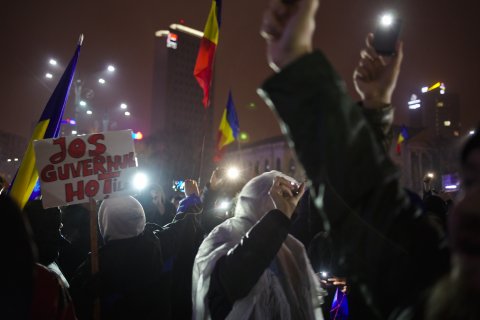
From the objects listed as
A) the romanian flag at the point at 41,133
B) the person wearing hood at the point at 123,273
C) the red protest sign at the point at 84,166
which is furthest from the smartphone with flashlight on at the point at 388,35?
the romanian flag at the point at 41,133

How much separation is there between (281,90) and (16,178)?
3.21 m

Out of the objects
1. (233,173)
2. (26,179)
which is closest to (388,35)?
(26,179)

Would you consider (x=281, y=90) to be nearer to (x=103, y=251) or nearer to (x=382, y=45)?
(x=382, y=45)

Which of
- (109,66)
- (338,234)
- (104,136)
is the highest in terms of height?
(109,66)

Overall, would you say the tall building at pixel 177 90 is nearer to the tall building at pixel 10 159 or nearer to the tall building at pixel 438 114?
the tall building at pixel 438 114

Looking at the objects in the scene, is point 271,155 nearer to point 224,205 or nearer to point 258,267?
point 224,205

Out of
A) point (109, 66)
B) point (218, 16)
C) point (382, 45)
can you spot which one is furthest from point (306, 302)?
point (109, 66)

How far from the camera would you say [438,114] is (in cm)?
6881

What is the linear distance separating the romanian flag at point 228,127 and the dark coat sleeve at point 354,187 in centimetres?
955

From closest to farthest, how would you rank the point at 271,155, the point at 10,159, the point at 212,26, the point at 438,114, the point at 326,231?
1. the point at 326,231
2. the point at 212,26
3. the point at 10,159
4. the point at 271,155
5. the point at 438,114

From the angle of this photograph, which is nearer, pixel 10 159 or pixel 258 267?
pixel 258 267

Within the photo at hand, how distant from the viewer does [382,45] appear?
1479 mm

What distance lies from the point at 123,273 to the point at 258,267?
1.45m

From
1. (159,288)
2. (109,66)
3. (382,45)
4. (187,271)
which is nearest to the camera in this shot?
(382,45)
